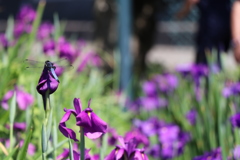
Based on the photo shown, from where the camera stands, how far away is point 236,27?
2.98 meters

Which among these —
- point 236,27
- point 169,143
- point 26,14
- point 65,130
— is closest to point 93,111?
point 169,143

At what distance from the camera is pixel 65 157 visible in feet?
4.22

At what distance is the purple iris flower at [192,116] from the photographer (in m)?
2.61

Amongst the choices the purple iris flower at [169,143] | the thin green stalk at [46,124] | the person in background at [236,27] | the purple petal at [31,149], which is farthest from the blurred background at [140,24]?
the thin green stalk at [46,124]

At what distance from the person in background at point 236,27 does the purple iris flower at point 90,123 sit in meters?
1.99

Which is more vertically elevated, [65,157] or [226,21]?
[226,21]

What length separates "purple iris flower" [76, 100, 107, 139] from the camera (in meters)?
1.07

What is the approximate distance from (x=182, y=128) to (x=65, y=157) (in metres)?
1.45

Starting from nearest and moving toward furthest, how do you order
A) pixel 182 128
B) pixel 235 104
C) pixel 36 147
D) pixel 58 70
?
pixel 36 147 < pixel 235 104 < pixel 58 70 < pixel 182 128

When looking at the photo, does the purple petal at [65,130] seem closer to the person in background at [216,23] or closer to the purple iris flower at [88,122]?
the purple iris flower at [88,122]

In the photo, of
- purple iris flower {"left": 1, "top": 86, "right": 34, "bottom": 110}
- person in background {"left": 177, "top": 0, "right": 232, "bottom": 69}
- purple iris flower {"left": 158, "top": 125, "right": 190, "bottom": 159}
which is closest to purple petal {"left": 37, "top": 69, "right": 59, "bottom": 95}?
purple iris flower {"left": 1, "top": 86, "right": 34, "bottom": 110}

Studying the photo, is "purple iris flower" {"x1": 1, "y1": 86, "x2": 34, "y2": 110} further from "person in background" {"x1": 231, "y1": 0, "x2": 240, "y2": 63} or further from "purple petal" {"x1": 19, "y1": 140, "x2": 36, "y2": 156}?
"person in background" {"x1": 231, "y1": 0, "x2": 240, "y2": 63}

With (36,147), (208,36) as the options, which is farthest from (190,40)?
(36,147)

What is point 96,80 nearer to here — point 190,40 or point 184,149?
point 184,149
